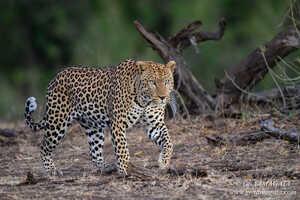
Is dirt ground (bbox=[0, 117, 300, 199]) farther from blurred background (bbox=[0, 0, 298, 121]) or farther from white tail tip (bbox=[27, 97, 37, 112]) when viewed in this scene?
blurred background (bbox=[0, 0, 298, 121])

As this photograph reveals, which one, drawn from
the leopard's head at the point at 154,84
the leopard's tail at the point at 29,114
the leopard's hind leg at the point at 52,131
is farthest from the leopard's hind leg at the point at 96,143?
the leopard's head at the point at 154,84

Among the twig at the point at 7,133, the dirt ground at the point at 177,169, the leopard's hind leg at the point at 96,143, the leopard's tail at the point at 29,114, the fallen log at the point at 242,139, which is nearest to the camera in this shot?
the dirt ground at the point at 177,169

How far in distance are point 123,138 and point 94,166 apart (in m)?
1.32

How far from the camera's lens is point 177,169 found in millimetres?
8938

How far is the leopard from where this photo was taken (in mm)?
9453

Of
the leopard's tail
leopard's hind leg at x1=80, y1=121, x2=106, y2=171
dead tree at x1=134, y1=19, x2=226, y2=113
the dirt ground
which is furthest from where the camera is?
dead tree at x1=134, y1=19, x2=226, y2=113

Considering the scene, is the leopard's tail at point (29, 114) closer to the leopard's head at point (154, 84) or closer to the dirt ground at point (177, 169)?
the dirt ground at point (177, 169)

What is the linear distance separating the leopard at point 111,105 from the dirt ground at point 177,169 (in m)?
0.33

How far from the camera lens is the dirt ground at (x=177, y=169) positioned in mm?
8188

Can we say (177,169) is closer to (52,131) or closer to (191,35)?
(52,131)

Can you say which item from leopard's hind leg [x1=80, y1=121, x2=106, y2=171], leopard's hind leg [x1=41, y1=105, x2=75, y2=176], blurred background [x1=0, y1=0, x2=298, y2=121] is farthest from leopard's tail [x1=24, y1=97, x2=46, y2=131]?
blurred background [x1=0, y1=0, x2=298, y2=121]

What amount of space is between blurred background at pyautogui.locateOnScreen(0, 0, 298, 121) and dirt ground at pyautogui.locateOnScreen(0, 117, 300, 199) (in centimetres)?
1605

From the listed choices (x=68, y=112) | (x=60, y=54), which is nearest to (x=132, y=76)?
(x=68, y=112)

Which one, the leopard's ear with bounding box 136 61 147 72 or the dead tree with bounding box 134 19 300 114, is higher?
the dead tree with bounding box 134 19 300 114
